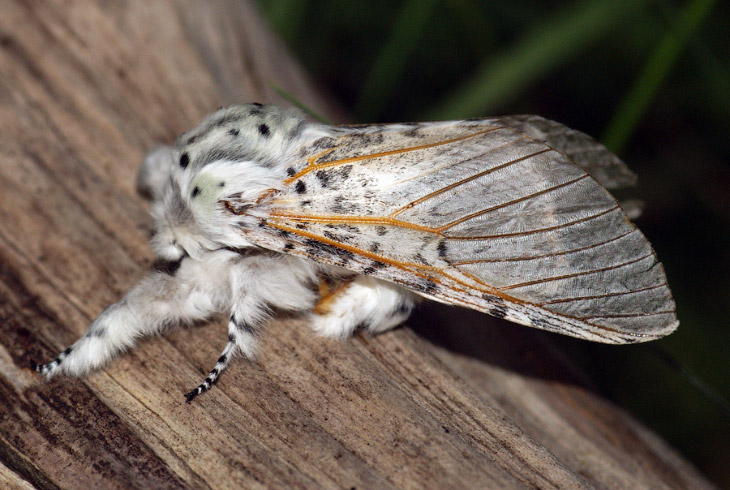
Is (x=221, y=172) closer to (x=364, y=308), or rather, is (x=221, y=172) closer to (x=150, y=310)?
(x=150, y=310)

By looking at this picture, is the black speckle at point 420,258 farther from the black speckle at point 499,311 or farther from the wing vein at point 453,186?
the black speckle at point 499,311

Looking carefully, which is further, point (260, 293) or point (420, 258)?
point (260, 293)

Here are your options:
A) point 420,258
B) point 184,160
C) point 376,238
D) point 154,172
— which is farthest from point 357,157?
point 154,172

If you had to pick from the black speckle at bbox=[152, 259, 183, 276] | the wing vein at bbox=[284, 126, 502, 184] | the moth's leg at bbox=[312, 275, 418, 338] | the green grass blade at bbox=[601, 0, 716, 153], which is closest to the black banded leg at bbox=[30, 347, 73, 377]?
the black speckle at bbox=[152, 259, 183, 276]

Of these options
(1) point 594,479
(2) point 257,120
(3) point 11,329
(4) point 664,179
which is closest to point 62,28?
(2) point 257,120

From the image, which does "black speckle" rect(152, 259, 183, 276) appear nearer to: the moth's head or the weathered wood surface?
the moth's head

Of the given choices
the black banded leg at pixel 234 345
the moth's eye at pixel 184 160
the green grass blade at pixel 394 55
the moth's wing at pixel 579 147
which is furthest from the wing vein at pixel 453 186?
the green grass blade at pixel 394 55
